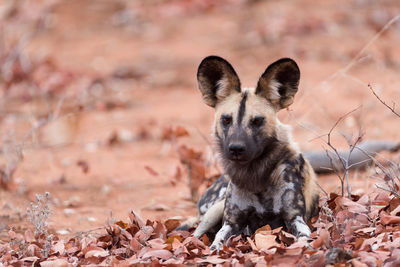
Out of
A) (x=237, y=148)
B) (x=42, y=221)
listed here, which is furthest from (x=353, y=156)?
(x=42, y=221)

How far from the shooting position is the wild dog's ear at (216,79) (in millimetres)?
3596

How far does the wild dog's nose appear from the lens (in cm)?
334

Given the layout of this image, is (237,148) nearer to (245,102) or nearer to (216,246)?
(245,102)

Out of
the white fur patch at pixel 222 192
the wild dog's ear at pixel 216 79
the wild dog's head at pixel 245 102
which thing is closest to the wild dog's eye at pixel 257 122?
the wild dog's head at pixel 245 102

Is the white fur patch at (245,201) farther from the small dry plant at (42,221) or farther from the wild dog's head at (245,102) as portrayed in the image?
the small dry plant at (42,221)

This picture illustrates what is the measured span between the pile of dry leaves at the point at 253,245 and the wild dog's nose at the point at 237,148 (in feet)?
1.39

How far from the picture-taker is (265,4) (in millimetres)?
13859

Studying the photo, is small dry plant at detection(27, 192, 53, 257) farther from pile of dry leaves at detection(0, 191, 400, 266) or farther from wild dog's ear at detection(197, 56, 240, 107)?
wild dog's ear at detection(197, 56, 240, 107)

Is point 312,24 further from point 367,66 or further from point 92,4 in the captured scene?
point 92,4

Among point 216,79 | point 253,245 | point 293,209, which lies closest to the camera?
point 253,245

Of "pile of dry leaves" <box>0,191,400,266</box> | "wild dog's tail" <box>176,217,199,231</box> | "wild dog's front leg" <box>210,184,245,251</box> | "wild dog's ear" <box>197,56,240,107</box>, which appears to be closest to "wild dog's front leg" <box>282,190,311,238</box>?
"pile of dry leaves" <box>0,191,400,266</box>

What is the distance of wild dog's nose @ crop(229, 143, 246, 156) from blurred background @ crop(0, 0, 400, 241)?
1.80ft

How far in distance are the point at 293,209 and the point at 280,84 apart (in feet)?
2.30

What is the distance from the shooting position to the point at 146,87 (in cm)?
1058
